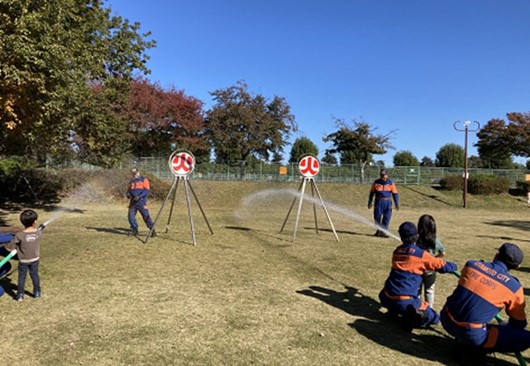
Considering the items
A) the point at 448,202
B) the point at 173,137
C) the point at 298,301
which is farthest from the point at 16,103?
the point at 173,137

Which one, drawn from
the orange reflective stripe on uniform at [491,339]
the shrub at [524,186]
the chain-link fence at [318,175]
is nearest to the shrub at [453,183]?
the chain-link fence at [318,175]

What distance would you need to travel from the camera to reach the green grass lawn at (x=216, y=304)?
4242mm

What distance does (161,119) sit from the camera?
40.3 m

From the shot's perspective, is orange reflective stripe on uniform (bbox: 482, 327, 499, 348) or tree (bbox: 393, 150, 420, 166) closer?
orange reflective stripe on uniform (bbox: 482, 327, 499, 348)

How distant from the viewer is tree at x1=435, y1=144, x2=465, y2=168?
73000mm

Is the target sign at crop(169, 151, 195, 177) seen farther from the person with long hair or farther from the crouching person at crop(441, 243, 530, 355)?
the crouching person at crop(441, 243, 530, 355)

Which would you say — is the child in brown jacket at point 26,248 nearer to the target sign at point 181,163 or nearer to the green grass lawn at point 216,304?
the green grass lawn at point 216,304

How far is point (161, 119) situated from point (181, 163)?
30.5 meters

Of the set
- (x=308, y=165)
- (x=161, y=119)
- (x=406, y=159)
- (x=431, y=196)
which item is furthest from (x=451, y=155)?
(x=308, y=165)

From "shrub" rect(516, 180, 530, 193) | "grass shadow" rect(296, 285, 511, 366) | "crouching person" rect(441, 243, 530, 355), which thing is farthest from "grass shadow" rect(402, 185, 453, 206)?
"crouching person" rect(441, 243, 530, 355)

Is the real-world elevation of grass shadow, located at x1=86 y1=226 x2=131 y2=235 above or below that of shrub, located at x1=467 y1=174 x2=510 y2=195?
below

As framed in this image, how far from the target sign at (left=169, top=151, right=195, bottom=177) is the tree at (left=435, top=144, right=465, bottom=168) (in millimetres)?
70440

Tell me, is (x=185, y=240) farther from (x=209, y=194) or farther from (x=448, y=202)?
(x=448, y=202)

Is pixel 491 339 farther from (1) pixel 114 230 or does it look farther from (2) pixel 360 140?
(2) pixel 360 140
